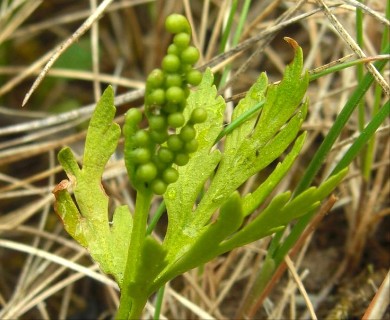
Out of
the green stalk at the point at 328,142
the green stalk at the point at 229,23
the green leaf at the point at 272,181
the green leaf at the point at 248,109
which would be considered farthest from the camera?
the green stalk at the point at 229,23

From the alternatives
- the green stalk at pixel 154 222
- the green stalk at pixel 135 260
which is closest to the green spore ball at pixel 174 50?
the green stalk at pixel 135 260

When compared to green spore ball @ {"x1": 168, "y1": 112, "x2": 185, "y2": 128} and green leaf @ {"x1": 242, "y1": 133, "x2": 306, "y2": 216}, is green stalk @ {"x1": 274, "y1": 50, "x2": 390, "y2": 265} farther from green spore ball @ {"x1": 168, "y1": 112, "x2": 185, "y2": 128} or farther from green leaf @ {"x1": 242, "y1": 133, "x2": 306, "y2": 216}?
green spore ball @ {"x1": 168, "y1": 112, "x2": 185, "y2": 128}

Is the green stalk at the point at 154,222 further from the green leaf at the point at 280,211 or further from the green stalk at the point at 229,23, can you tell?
the green stalk at the point at 229,23

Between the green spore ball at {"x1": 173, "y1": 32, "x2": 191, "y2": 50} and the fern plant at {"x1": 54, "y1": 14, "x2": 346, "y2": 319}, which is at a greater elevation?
the green spore ball at {"x1": 173, "y1": 32, "x2": 191, "y2": 50}

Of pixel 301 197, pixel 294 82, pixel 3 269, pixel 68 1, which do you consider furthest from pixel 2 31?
pixel 301 197

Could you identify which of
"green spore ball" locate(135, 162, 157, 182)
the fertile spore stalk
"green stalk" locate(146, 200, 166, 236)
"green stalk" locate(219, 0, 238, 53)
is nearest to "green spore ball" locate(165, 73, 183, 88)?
the fertile spore stalk
